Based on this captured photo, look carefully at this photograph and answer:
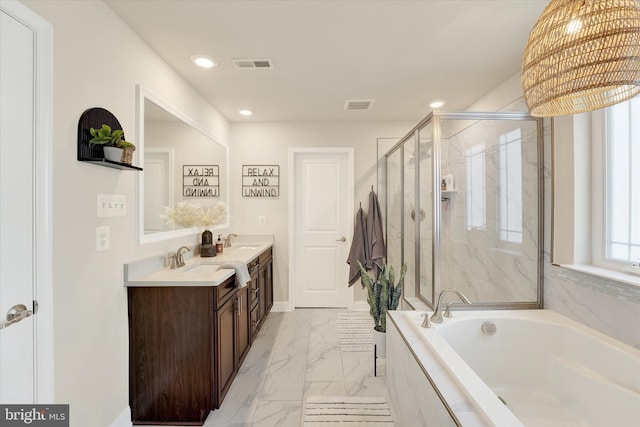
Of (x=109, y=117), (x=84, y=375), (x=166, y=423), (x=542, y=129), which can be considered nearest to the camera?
(x=84, y=375)

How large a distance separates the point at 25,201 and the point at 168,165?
1115 millimetres

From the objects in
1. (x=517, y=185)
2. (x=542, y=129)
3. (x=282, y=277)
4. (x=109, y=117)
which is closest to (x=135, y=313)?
(x=109, y=117)

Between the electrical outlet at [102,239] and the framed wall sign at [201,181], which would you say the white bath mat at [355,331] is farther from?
the electrical outlet at [102,239]

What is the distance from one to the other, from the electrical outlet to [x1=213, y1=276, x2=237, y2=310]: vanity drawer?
0.61 m

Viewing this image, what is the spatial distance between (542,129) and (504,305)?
3.89ft

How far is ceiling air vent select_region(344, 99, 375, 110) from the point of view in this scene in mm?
2961

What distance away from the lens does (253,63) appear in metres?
2.20

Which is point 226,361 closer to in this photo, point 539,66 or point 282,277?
point 282,277

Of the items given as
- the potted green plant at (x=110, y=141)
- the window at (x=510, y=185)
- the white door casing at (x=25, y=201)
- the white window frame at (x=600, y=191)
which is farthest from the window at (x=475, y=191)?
the white door casing at (x=25, y=201)

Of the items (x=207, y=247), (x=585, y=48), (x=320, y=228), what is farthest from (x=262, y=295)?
(x=585, y=48)

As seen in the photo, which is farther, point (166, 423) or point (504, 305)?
point (504, 305)

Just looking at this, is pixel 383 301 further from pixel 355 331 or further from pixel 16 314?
pixel 16 314

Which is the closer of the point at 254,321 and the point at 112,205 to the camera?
the point at 112,205

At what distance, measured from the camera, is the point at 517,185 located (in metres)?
2.07
